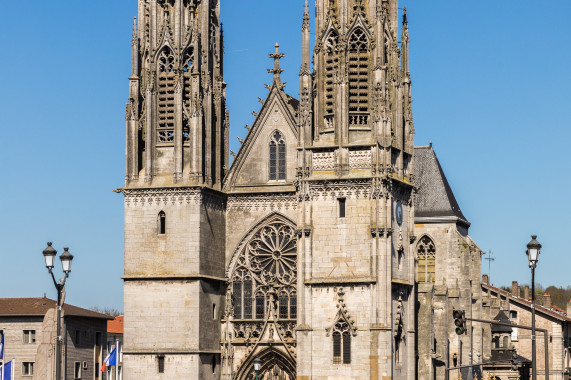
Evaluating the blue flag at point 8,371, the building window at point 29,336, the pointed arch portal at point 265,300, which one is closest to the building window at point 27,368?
the building window at point 29,336

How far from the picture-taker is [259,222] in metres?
65.6

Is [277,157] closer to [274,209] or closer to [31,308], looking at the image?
[274,209]

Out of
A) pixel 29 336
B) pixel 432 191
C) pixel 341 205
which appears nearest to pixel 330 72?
pixel 341 205

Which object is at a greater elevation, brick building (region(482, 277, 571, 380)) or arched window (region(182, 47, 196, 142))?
arched window (region(182, 47, 196, 142))

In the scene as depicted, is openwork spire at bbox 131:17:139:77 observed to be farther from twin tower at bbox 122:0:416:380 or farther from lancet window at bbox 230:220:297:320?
lancet window at bbox 230:220:297:320

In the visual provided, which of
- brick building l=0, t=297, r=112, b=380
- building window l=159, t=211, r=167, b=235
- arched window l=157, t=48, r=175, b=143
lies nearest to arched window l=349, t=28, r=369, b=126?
arched window l=157, t=48, r=175, b=143

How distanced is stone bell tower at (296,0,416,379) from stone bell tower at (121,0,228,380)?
17.9ft

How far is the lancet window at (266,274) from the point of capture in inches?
2557

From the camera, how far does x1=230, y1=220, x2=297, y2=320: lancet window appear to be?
213 feet

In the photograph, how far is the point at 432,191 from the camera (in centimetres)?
7875

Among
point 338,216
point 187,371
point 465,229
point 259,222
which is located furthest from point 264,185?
point 465,229

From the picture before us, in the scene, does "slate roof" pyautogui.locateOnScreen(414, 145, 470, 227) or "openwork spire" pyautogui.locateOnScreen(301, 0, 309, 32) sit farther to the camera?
"slate roof" pyautogui.locateOnScreen(414, 145, 470, 227)

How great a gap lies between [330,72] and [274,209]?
8.01 metres

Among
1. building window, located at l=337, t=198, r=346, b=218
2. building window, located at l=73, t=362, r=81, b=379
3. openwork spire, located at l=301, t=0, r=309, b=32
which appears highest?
openwork spire, located at l=301, t=0, r=309, b=32
